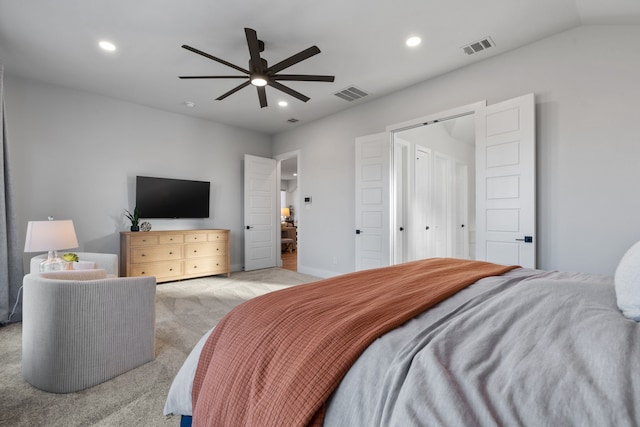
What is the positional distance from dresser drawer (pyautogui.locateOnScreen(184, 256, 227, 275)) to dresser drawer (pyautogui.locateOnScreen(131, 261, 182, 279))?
0.14 m

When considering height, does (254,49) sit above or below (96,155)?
above

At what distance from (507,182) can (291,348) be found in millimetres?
2987

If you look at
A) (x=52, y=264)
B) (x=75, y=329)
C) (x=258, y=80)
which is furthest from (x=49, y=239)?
(x=258, y=80)

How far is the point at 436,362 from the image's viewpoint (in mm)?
717

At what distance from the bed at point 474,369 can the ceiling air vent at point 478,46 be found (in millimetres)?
2647

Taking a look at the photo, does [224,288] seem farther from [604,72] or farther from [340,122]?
[604,72]

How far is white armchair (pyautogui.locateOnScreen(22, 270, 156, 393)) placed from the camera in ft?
5.74

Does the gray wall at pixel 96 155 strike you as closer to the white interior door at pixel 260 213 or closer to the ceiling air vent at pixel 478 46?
the white interior door at pixel 260 213

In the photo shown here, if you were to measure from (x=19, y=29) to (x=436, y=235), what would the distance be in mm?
6083

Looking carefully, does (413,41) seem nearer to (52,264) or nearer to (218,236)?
(52,264)

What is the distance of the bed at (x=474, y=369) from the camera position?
60 centimetres

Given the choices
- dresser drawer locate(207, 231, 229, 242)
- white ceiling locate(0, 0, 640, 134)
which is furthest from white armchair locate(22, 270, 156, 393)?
dresser drawer locate(207, 231, 229, 242)

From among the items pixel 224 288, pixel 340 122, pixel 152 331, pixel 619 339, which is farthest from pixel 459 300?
pixel 340 122

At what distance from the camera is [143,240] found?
4254 millimetres
